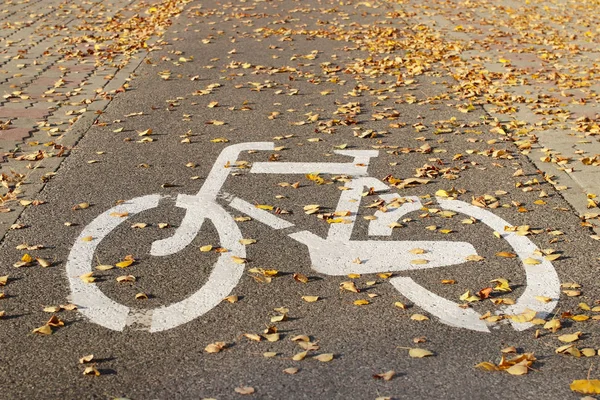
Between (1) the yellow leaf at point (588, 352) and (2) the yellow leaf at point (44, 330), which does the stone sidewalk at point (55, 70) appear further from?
(1) the yellow leaf at point (588, 352)

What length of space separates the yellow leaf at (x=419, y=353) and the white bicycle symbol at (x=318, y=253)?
0.35 metres

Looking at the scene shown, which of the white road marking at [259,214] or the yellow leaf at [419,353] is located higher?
the yellow leaf at [419,353]

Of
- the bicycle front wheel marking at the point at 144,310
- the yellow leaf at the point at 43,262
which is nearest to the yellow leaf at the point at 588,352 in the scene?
the bicycle front wheel marking at the point at 144,310

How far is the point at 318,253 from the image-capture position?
195 inches

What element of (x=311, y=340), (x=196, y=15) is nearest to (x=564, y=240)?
(x=311, y=340)

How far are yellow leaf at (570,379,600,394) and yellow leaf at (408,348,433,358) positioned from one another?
685 mm

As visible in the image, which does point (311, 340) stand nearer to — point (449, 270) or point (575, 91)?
point (449, 270)

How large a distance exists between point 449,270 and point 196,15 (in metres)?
11.5

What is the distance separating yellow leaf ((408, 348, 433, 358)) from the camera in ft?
12.5

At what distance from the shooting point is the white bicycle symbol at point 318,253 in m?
4.25

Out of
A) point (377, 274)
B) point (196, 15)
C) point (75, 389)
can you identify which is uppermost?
point (75, 389)

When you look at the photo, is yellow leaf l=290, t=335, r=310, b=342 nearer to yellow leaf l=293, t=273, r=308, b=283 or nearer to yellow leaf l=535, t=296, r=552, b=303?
yellow leaf l=293, t=273, r=308, b=283

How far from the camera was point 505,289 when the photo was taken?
4.46 meters

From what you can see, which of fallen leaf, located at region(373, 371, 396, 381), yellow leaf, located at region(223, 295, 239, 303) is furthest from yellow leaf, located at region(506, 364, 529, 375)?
yellow leaf, located at region(223, 295, 239, 303)
